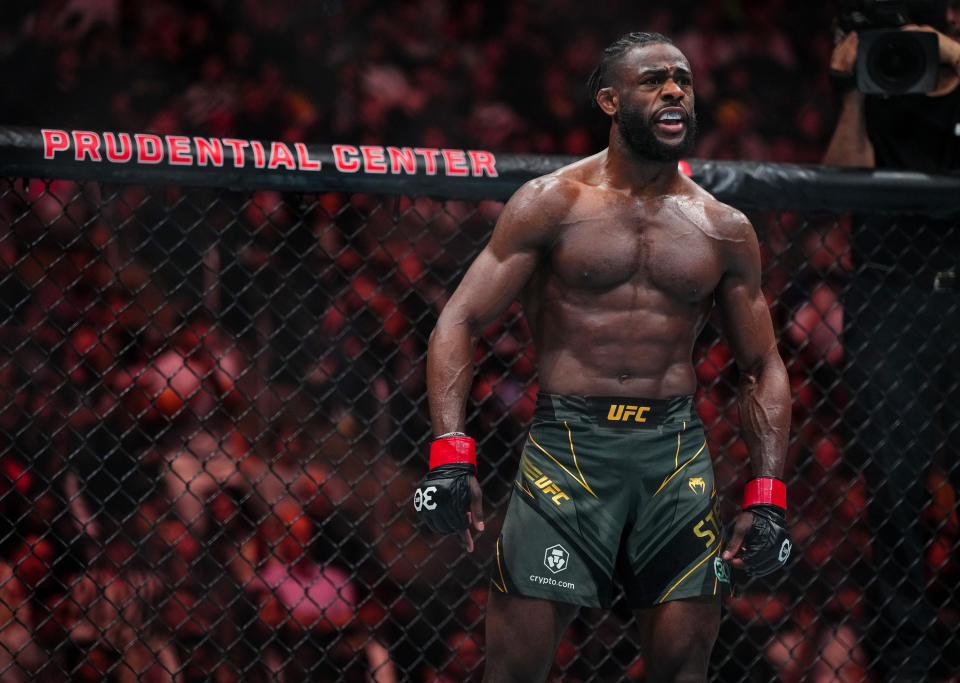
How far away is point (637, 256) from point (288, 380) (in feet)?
5.63

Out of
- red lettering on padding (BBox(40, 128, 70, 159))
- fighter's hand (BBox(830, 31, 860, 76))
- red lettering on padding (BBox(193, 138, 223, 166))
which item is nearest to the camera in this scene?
red lettering on padding (BBox(40, 128, 70, 159))

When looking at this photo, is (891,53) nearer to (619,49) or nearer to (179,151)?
(619,49)

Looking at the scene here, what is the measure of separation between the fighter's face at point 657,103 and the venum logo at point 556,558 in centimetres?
71

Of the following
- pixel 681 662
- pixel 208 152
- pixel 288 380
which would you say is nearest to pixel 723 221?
pixel 681 662

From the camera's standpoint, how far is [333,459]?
3287 mm

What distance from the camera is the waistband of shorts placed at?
2.01 meters

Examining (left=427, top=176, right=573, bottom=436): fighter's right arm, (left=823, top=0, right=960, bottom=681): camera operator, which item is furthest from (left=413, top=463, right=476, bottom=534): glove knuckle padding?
(left=823, top=0, right=960, bottom=681): camera operator

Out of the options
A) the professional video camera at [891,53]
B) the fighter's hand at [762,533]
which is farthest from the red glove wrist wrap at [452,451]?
the professional video camera at [891,53]

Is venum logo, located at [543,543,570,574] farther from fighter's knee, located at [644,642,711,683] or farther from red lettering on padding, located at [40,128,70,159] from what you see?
red lettering on padding, located at [40,128,70,159]

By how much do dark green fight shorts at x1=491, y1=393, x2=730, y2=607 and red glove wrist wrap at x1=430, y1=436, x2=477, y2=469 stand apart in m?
0.17

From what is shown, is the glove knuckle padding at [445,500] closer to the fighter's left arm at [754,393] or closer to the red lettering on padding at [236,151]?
the fighter's left arm at [754,393]

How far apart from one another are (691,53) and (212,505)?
108 inches

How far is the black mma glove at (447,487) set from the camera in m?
1.85

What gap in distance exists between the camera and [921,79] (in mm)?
2570
